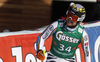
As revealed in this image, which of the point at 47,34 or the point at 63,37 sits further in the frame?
the point at 63,37

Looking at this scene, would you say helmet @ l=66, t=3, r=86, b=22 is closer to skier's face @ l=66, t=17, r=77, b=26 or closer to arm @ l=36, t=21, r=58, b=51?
skier's face @ l=66, t=17, r=77, b=26

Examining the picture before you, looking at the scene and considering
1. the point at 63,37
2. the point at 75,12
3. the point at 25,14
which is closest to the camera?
the point at 75,12

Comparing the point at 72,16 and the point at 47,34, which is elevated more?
the point at 72,16

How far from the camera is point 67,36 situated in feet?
13.2

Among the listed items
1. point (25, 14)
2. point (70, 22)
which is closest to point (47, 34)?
point (70, 22)

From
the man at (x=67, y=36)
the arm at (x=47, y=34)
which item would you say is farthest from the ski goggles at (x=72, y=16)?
the arm at (x=47, y=34)

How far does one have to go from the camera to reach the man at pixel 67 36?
3.84 metres

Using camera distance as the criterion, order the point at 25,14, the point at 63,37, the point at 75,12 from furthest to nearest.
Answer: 1. the point at 25,14
2. the point at 63,37
3. the point at 75,12

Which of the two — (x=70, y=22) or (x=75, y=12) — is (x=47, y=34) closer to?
(x=70, y=22)

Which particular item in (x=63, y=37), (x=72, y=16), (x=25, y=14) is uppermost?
(x=72, y=16)

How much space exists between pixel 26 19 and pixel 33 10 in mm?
454

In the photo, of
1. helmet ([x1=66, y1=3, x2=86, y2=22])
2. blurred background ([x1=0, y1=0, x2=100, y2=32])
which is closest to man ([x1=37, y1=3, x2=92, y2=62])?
helmet ([x1=66, y1=3, x2=86, y2=22])

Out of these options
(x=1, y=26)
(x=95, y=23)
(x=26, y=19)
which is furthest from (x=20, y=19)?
(x=95, y=23)

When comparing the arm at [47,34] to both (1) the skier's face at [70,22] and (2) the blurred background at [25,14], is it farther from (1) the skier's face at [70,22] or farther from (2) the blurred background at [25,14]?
(2) the blurred background at [25,14]
